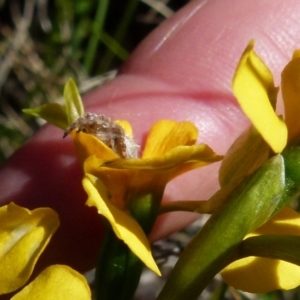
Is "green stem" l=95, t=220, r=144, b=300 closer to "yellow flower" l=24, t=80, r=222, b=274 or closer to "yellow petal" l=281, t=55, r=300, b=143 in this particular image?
"yellow flower" l=24, t=80, r=222, b=274

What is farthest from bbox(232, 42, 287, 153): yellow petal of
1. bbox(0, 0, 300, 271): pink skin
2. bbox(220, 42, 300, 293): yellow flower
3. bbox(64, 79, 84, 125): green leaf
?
bbox(0, 0, 300, 271): pink skin

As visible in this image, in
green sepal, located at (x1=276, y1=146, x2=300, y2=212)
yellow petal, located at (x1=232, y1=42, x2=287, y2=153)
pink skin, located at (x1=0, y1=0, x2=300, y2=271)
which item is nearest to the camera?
yellow petal, located at (x1=232, y1=42, x2=287, y2=153)

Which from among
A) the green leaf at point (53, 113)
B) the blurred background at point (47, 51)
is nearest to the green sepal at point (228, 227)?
the green leaf at point (53, 113)

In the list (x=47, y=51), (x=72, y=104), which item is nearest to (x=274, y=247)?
(x=72, y=104)

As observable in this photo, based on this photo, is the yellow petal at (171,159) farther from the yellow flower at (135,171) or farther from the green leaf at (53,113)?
the green leaf at (53,113)

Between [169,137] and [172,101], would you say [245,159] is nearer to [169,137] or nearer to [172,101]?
[169,137]

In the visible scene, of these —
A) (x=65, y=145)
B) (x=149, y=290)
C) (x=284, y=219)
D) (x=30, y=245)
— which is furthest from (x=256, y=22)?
(x=30, y=245)
